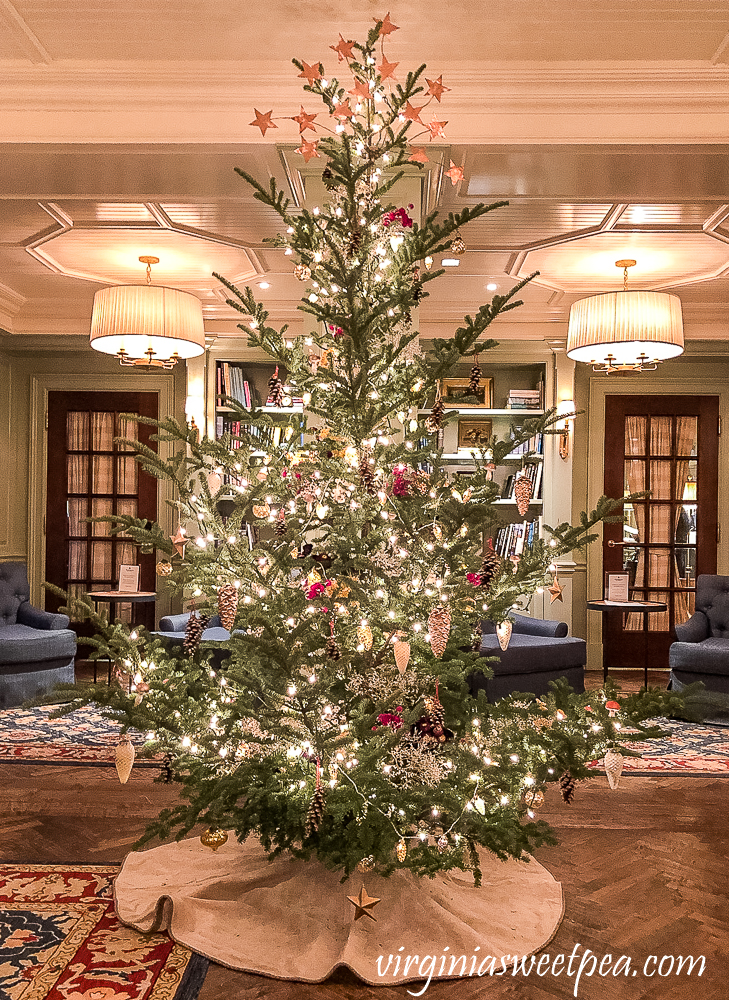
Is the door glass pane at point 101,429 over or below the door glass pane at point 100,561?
over

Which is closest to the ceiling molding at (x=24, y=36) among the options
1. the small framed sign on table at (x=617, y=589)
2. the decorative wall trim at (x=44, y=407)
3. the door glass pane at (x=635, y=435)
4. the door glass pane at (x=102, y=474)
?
the decorative wall trim at (x=44, y=407)

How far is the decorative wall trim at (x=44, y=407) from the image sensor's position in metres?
6.62

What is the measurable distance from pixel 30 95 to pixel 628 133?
88.6 inches

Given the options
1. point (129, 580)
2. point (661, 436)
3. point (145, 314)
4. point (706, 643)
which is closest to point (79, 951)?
point (145, 314)

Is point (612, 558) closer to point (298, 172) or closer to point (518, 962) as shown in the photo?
point (298, 172)

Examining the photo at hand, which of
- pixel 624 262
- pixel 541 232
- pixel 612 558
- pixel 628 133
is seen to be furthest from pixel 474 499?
pixel 612 558

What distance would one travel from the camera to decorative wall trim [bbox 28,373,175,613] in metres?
6.62

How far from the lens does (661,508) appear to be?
21.7ft

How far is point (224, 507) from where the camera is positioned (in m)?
6.83

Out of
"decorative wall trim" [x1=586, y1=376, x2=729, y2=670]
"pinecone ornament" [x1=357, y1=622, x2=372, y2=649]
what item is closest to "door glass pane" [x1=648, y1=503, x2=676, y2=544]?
"decorative wall trim" [x1=586, y1=376, x2=729, y2=670]

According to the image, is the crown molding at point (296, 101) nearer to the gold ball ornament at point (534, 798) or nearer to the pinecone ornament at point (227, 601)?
the pinecone ornament at point (227, 601)

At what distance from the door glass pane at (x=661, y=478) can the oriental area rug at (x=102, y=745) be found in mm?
2365

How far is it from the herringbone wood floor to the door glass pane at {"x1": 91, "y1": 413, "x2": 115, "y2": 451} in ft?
11.6

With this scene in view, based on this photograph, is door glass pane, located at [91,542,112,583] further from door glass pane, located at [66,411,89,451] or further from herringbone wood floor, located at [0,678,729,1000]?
herringbone wood floor, located at [0,678,729,1000]
